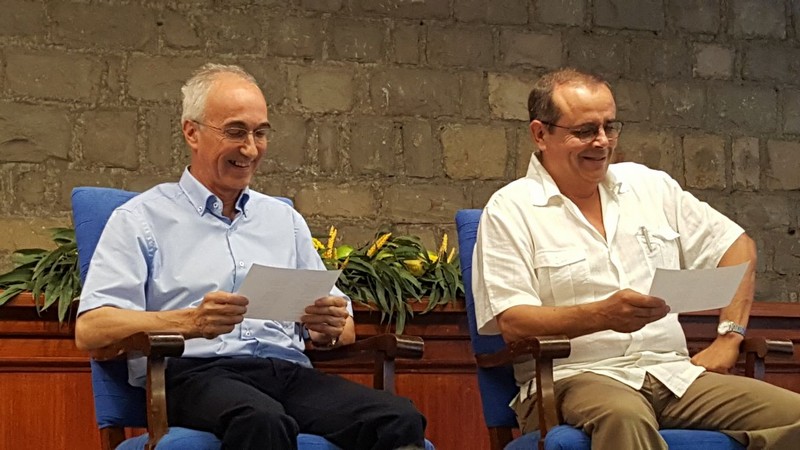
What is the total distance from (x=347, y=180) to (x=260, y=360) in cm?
263

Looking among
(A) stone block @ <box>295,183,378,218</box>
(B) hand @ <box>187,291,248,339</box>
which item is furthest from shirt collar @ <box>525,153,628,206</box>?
(A) stone block @ <box>295,183,378,218</box>

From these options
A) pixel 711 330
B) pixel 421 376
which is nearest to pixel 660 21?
pixel 711 330

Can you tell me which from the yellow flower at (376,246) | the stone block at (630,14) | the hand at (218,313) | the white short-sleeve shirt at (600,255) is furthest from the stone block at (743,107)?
the hand at (218,313)

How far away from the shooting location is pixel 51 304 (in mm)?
3635

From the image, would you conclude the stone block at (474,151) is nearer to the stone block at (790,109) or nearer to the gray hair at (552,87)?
the stone block at (790,109)

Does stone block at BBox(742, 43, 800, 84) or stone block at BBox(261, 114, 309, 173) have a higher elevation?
stone block at BBox(742, 43, 800, 84)

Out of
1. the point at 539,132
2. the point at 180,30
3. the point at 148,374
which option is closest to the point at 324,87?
the point at 180,30

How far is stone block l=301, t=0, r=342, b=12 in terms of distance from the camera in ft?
18.0

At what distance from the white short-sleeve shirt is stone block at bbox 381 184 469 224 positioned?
7.26ft

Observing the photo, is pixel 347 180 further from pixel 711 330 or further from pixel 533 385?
pixel 533 385

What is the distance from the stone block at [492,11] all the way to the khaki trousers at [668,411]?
3.00m

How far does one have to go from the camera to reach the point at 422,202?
5586 millimetres

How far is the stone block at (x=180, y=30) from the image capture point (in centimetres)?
530

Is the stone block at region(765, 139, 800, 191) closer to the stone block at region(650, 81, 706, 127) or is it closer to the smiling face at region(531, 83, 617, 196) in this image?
the stone block at region(650, 81, 706, 127)
